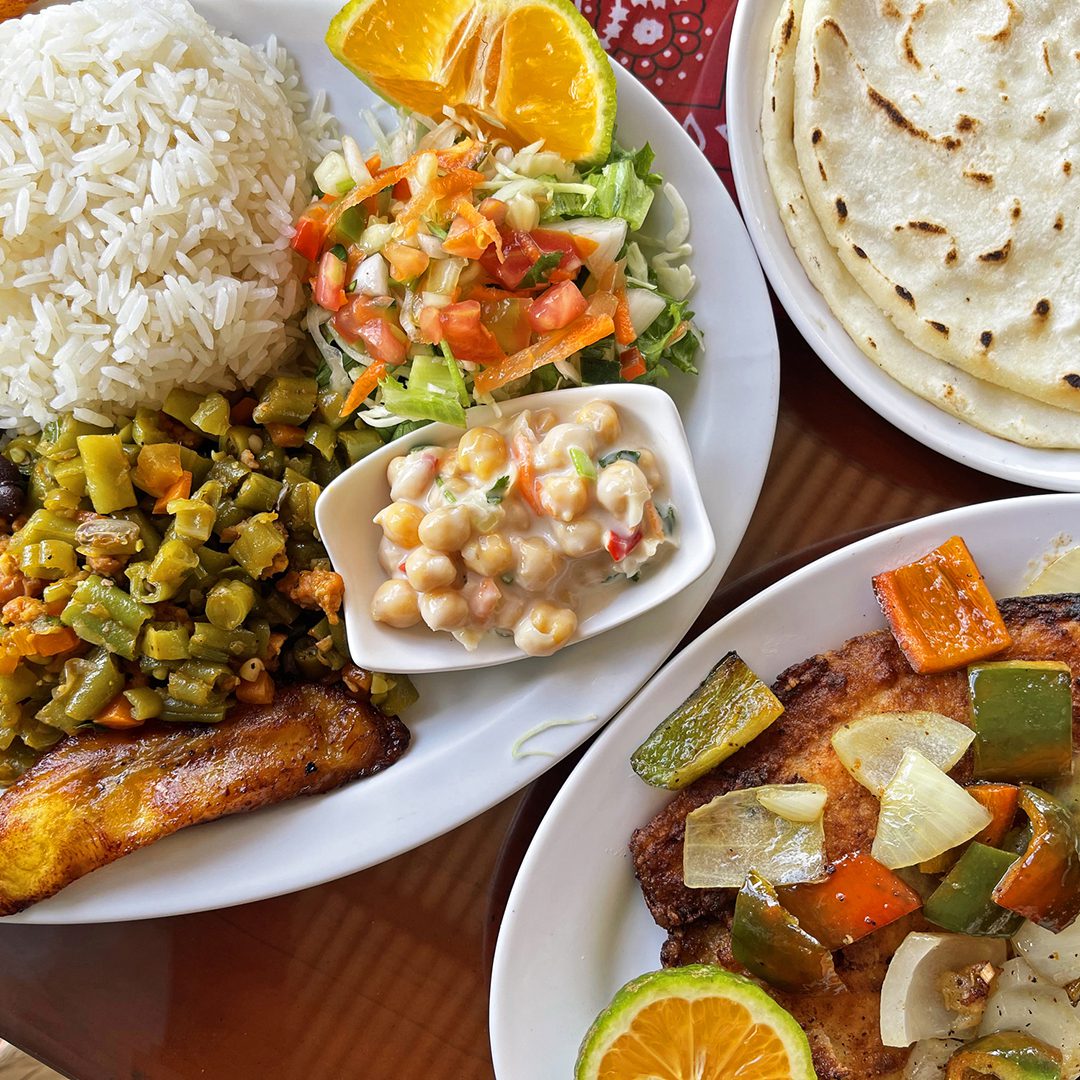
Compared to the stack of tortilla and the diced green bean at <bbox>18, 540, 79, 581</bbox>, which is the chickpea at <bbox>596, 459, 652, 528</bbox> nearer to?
the stack of tortilla

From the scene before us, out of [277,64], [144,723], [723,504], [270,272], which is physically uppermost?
[277,64]

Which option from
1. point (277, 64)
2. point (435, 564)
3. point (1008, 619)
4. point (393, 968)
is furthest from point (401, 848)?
point (277, 64)

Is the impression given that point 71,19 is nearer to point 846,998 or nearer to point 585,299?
point 585,299

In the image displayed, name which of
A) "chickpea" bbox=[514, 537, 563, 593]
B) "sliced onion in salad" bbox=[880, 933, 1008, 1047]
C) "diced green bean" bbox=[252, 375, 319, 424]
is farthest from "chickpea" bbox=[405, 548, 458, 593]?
"sliced onion in salad" bbox=[880, 933, 1008, 1047]

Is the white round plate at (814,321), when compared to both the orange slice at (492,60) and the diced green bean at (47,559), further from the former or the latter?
the diced green bean at (47,559)

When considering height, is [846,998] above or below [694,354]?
below

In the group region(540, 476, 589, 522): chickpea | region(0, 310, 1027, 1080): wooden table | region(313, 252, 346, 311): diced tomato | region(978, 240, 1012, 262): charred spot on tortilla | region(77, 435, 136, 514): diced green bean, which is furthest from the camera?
region(0, 310, 1027, 1080): wooden table
